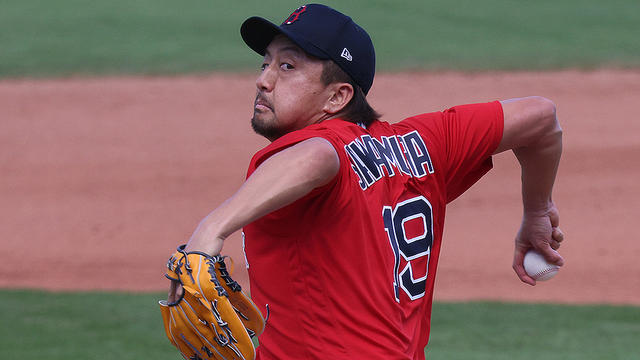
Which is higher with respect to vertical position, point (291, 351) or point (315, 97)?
point (315, 97)

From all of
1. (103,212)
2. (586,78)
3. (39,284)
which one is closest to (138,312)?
(39,284)

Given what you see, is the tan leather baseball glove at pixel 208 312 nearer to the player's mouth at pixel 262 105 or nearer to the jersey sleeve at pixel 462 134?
the player's mouth at pixel 262 105

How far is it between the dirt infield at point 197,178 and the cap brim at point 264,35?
5.27 meters

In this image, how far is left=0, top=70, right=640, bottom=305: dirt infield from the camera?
858 cm

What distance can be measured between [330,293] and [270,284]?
0.18 m

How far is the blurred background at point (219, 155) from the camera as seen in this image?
667 cm

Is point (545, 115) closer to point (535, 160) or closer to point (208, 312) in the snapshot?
point (535, 160)

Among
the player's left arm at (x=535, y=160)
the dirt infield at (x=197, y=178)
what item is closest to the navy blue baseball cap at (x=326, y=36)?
the player's left arm at (x=535, y=160)

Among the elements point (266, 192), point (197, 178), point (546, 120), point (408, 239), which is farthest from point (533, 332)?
point (197, 178)

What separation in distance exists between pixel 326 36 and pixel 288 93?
0.20m

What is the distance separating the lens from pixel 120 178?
11102mm

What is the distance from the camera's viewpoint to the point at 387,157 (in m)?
2.53

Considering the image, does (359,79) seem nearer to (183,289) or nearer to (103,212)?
(183,289)

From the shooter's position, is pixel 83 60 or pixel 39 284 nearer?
pixel 39 284
